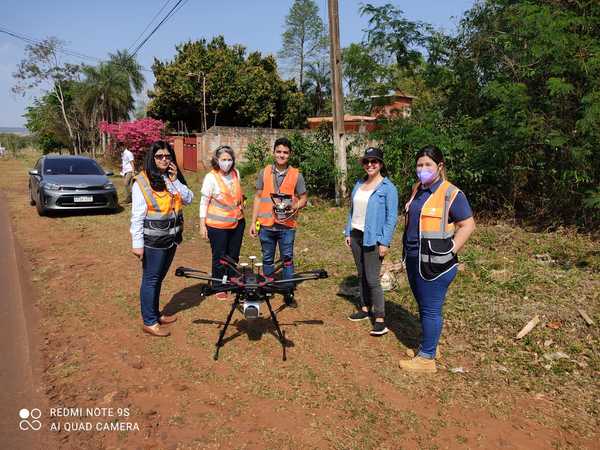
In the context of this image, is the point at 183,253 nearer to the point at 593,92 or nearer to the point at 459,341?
the point at 459,341

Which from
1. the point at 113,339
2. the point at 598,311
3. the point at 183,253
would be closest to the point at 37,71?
the point at 183,253

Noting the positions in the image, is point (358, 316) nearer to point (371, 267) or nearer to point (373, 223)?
point (371, 267)

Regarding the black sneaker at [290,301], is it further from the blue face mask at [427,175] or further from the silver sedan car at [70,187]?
the silver sedan car at [70,187]

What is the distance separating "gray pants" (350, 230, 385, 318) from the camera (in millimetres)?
4211

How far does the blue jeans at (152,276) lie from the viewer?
13.1 feet

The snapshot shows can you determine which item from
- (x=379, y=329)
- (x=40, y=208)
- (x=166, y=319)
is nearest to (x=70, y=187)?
(x=40, y=208)

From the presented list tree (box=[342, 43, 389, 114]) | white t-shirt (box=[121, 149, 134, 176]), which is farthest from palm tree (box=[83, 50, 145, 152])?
tree (box=[342, 43, 389, 114])

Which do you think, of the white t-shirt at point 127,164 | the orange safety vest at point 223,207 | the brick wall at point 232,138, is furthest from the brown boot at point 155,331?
the brick wall at point 232,138

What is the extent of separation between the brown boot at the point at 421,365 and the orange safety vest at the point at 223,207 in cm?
227

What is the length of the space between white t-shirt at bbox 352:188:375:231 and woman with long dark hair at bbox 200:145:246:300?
126 cm

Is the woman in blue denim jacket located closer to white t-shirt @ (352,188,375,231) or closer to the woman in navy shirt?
white t-shirt @ (352,188,375,231)

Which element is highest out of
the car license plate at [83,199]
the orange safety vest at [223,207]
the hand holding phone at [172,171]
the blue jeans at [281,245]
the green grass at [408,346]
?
the hand holding phone at [172,171]

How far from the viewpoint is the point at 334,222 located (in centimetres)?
897

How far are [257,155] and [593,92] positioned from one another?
1000 cm
